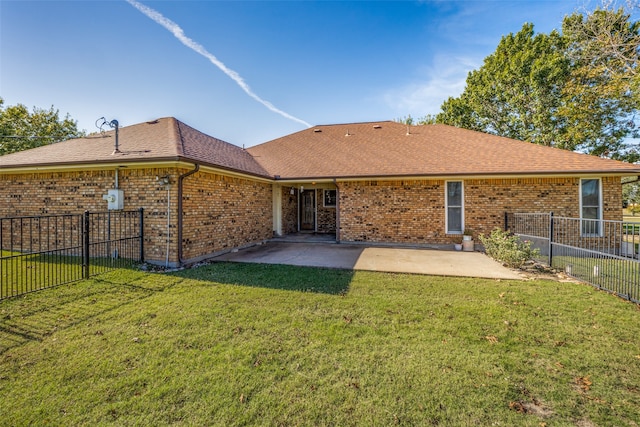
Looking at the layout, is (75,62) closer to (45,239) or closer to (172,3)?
(172,3)

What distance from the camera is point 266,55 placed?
11.5 meters

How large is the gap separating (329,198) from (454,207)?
251 inches

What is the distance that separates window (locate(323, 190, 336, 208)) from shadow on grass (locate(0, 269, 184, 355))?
965 centimetres

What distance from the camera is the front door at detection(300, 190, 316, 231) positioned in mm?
15438

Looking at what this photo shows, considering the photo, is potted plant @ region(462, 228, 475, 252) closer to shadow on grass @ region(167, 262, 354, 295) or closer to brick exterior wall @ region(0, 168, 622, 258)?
brick exterior wall @ region(0, 168, 622, 258)

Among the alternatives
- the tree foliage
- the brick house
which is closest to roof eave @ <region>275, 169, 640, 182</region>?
the brick house

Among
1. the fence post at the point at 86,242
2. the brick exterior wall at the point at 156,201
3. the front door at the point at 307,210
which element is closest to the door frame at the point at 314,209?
the front door at the point at 307,210

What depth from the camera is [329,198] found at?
1502 centimetres

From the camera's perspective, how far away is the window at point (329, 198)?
587 inches

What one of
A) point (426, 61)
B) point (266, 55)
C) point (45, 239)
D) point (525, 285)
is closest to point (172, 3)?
point (266, 55)

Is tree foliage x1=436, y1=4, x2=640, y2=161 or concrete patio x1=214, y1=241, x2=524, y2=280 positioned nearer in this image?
concrete patio x1=214, y1=241, x2=524, y2=280

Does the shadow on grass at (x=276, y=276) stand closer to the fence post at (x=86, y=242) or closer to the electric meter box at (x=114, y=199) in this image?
the fence post at (x=86, y=242)

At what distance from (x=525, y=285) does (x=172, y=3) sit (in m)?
12.4

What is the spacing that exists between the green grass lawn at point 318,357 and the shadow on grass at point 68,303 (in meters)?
0.04
